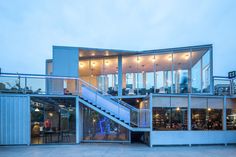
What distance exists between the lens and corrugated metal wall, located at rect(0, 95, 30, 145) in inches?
511

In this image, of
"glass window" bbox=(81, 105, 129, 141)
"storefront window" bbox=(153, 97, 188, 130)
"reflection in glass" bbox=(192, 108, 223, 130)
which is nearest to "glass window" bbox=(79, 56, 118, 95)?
"glass window" bbox=(81, 105, 129, 141)

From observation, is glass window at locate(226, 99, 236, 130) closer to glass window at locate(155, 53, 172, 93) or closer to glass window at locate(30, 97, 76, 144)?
glass window at locate(155, 53, 172, 93)

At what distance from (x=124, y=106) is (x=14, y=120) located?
22.7 feet

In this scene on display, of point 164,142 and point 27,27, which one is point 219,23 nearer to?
point 164,142

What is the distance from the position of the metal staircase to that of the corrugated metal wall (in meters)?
3.58

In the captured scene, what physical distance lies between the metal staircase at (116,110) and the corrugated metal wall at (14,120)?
358 centimetres

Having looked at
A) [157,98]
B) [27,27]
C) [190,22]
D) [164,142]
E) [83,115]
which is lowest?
[164,142]

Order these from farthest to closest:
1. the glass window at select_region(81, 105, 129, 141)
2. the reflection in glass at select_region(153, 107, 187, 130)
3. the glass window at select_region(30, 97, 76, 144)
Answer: the glass window at select_region(81, 105, 129, 141) < the glass window at select_region(30, 97, 76, 144) < the reflection in glass at select_region(153, 107, 187, 130)

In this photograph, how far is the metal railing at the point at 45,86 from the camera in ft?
43.1

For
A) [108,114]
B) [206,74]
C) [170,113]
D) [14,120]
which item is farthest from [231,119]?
[14,120]

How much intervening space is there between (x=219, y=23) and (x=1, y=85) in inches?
1233

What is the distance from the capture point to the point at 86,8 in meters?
23.3

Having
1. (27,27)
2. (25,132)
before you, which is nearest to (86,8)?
(25,132)

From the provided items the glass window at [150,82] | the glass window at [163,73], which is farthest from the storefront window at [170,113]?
the glass window at [150,82]
